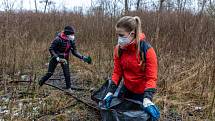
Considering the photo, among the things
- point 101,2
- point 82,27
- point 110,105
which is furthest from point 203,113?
point 82,27

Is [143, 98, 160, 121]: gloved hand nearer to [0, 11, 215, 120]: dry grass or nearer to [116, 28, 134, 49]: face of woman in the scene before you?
[116, 28, 134, 49]: face of woman

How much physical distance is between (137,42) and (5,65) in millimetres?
4110

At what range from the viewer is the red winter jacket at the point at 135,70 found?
11.1 feet

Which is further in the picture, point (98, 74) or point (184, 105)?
point (98, 74)

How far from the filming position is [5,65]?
6.90m

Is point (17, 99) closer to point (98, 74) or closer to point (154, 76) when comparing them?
point (98, 74)

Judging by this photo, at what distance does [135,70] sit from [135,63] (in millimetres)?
93

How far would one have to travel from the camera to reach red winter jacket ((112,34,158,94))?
133 inches

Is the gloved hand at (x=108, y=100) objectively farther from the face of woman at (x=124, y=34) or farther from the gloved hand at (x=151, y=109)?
the face of woman at (x=124, y=34)

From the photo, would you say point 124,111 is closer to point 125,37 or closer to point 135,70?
point 135,70

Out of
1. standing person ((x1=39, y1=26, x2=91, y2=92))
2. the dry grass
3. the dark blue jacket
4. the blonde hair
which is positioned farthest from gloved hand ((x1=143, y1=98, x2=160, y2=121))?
the dark blue jacket

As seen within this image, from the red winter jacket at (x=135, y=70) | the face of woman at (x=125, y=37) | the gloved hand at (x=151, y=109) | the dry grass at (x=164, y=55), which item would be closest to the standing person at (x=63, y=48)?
the dry grass at (x=164, y=55)

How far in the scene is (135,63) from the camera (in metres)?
3.53

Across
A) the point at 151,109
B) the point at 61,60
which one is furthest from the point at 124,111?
the point at 61,60
